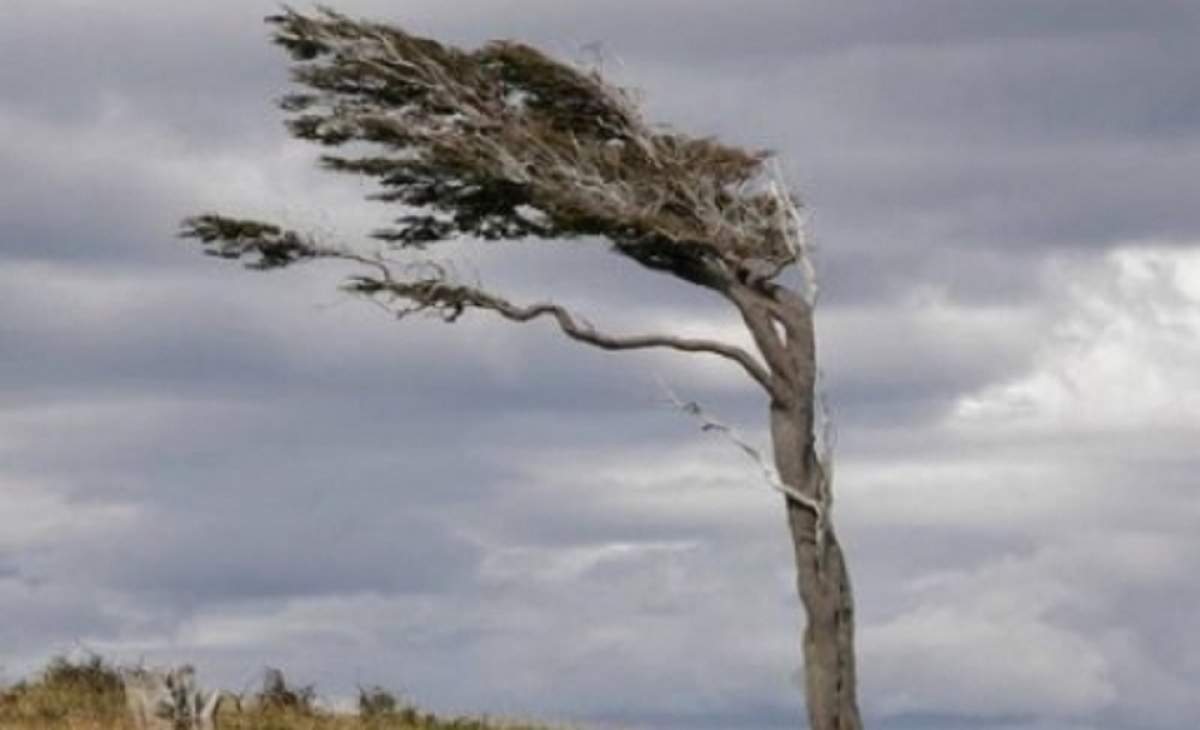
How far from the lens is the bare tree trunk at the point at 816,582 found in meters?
33.8

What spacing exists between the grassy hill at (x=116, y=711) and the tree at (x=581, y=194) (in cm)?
491

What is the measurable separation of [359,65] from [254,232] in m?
2.92

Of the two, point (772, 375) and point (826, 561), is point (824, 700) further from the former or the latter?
point (772, 375)

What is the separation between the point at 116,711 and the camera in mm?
33031

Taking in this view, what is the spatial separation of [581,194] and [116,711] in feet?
29.4

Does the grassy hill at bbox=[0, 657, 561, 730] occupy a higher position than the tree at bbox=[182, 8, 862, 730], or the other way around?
the tree at bbox=[182, 8, 862, 730]

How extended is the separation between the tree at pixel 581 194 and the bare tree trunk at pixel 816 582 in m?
0.02

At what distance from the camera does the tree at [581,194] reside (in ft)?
111

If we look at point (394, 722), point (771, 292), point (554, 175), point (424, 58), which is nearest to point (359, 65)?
point (424, 58)

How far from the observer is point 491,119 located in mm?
35031

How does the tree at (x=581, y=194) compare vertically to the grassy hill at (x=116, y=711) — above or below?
above

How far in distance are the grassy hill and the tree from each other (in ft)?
16.1

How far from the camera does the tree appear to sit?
34.0 m

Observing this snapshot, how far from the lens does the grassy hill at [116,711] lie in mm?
32406
